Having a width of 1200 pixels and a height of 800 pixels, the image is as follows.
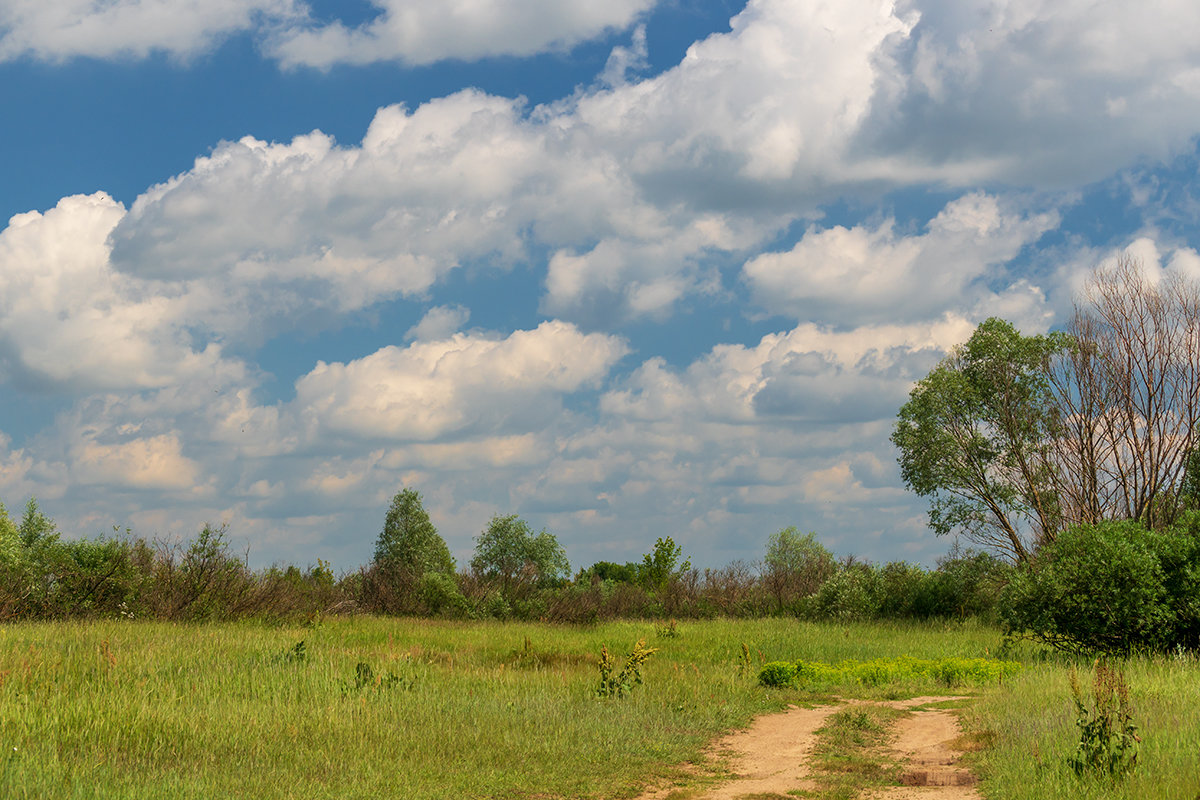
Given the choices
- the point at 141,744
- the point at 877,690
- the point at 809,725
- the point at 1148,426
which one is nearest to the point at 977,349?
the point at 1148,426

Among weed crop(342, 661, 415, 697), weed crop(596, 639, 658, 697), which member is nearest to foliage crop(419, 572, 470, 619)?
weed crop(596, 639, 658, 697)

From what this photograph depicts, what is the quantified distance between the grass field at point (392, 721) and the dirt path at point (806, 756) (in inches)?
15.5

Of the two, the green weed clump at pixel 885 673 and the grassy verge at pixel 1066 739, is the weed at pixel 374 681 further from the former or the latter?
the grassy verge at pixel 1066 739

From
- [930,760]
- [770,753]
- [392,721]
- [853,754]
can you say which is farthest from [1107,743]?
[392,721]

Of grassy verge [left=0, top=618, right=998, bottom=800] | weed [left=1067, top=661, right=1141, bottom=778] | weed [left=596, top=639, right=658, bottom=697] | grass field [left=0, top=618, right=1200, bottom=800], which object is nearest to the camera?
weed [left=1067, top=661, right=1141, bottom=778]

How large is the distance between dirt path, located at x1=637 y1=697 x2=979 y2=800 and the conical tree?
3177 cm

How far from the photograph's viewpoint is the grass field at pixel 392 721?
900 centimetres

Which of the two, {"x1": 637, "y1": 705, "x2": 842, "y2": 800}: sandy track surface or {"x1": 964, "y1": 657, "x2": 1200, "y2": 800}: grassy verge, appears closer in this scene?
{"x1": 964, "y1": 657, "x2": 1200, "y2": 800}: grassy verge

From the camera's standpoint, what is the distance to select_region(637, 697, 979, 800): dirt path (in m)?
9.54

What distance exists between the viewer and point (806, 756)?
37.8ft

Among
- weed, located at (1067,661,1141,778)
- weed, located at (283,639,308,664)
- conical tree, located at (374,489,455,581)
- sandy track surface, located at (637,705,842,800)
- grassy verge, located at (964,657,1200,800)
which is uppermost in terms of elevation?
conical tree, located at (374,489,455,581)

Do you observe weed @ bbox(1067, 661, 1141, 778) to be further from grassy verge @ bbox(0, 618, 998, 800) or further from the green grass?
grassy verge @ bbox(0, 618, 998, 800)

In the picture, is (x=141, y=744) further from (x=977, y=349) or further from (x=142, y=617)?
(x=977, y=349)

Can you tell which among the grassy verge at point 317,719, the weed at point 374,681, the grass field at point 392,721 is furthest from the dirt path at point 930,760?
the weed at point 374,681
